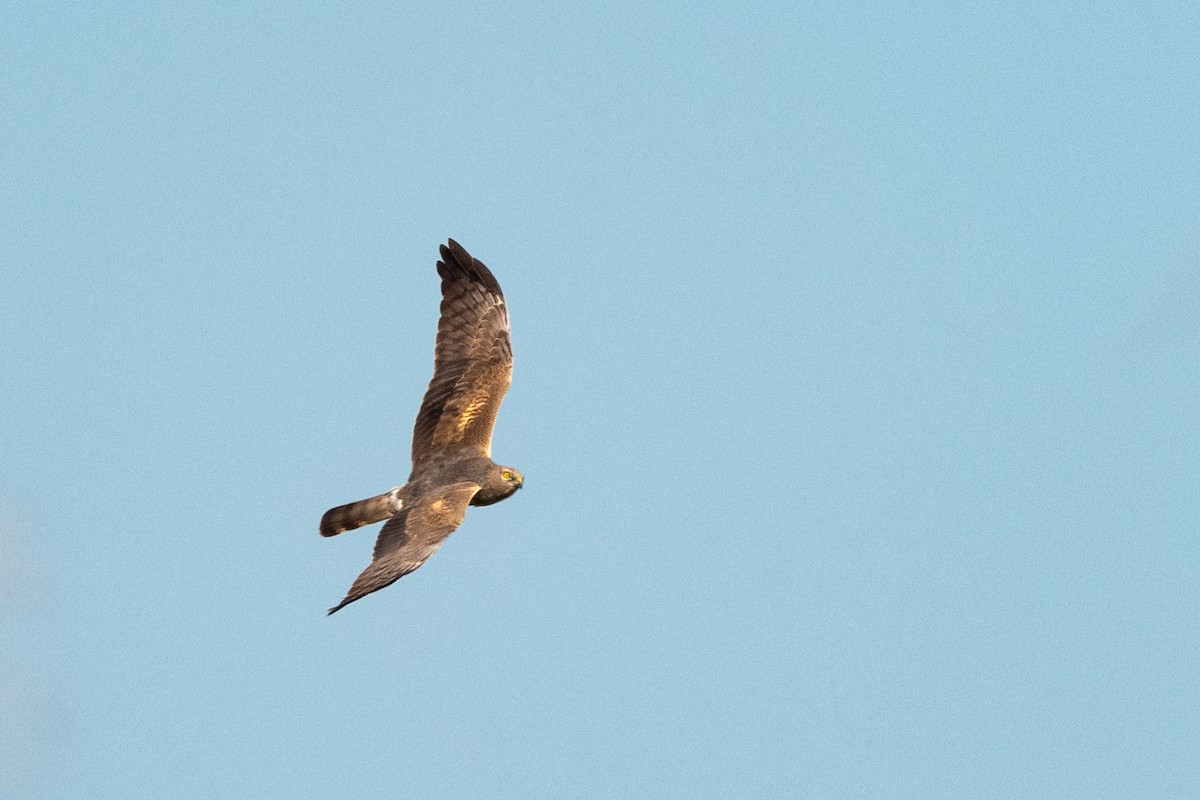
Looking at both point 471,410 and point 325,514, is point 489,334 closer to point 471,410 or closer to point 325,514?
point 471,410

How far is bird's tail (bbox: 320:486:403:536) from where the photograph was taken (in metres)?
22.5

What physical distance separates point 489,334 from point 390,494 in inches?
110

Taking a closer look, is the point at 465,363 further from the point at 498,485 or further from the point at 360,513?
the point at 360,513

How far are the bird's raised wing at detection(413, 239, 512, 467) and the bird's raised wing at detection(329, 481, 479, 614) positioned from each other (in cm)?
117

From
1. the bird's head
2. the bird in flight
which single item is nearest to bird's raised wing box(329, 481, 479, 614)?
the bird in flight

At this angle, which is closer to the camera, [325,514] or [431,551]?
[431,551]

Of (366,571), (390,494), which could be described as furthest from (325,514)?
(366,571)

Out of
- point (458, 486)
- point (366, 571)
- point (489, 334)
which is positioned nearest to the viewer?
point (366, 571)

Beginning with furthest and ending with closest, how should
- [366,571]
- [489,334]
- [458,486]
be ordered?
[489,334] → [458,486] → [366,571]

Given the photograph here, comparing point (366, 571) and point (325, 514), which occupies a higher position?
point (325, 514)

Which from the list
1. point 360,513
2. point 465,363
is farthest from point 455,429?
point 360,513

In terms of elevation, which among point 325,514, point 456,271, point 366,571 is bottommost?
point 366,571

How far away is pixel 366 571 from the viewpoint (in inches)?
802

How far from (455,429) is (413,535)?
110 inches
